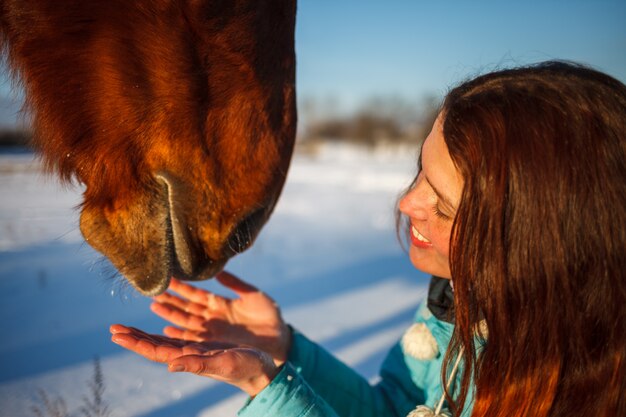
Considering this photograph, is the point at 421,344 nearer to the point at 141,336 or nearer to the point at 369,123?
the point at 141,336

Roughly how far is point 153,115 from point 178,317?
810mm

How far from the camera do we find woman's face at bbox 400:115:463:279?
1177 mm

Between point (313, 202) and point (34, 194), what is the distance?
4.89 meters

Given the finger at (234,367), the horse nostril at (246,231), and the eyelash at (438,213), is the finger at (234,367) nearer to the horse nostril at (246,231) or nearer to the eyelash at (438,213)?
the horse nostril at (246,231)

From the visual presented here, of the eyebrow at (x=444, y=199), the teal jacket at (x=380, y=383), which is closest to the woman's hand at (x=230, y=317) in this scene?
the teal jacket at (x=380, y=383)

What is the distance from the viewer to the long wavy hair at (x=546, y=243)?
104 cm

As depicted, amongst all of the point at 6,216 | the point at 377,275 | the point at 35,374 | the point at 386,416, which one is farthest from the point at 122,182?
the point at 6,216

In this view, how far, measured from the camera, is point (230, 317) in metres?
1.72

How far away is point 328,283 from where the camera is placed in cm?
390

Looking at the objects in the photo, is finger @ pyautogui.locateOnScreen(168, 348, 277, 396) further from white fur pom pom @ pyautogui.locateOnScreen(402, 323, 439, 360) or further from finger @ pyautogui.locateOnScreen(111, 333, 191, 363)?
white fur pom pom @ pyautogui.locateOnScreen(402, 323, 439, 360)

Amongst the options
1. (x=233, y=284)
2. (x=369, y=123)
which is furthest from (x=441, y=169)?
(x=369, y=123)

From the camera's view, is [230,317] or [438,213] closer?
[438,213]

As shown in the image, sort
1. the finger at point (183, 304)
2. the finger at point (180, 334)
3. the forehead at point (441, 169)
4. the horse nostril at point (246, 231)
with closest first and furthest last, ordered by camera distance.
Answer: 1. the forehead at point (441, 169)
2. the horse nostril at point (246, 231)
3. the finger at point (180, 334)
4. the finger at point (183, 304)

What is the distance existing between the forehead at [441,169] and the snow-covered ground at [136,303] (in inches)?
42.4
